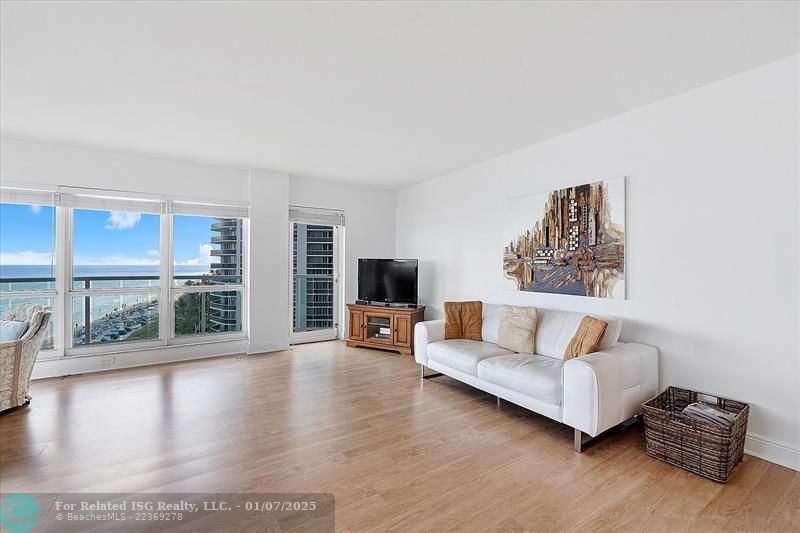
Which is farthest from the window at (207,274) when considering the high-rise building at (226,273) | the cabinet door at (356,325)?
the cabinet door at (356,325)

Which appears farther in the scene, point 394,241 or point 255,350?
point 394,241

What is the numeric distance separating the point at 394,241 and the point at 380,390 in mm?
3180

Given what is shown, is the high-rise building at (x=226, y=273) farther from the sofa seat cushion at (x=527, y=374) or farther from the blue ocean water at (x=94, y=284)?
the sofa seat cushion at (x=527, y=374)

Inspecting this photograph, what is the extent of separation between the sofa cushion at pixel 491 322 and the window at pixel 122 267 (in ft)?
10.9

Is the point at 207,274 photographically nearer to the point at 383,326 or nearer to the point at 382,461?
Answer: the point at 383,326

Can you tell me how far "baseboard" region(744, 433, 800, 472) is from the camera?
88.3 inches

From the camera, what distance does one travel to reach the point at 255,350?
5.05 m

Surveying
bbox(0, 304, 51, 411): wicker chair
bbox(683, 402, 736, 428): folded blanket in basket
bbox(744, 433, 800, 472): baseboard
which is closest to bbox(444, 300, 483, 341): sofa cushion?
bbox(683, 402, 736, 428): folded blanket in basket

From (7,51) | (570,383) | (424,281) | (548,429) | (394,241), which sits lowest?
(548,429)

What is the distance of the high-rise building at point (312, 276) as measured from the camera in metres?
5.73

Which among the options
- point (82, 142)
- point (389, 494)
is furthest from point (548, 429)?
point (82, 142)

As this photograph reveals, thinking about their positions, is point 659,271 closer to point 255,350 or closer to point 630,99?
point 630,99

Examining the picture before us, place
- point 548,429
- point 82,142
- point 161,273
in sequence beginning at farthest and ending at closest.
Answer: point 161,273, point 82,142, point 548,429

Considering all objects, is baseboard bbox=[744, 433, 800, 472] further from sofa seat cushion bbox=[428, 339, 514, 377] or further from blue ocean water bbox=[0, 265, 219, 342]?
blue ocean water bbox=[0, 265, 219, 342]
